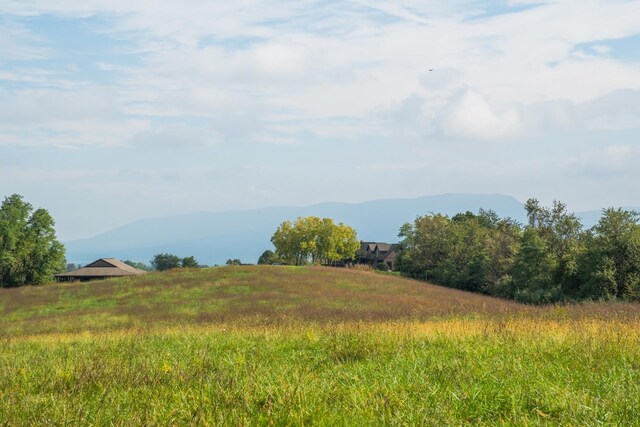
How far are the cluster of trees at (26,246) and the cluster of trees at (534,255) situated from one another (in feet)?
174

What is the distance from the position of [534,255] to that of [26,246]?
6541 cm

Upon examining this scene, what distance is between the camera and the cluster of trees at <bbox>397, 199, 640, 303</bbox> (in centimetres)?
3831

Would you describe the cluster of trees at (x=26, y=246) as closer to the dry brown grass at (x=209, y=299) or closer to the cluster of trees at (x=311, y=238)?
the dry brown grass at (x=209, y=299)

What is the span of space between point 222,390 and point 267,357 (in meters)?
4.09

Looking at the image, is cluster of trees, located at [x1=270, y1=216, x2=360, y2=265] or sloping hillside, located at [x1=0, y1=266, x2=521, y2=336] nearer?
sloping hillside, located at [x1=0, y1=266, x2=521, y2=336]

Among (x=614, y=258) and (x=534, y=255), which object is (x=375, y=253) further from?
(x=614, y=258)

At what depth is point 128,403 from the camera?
23.6 feet

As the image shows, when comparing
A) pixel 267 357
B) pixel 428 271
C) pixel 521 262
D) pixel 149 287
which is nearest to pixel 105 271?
pixel 149 287

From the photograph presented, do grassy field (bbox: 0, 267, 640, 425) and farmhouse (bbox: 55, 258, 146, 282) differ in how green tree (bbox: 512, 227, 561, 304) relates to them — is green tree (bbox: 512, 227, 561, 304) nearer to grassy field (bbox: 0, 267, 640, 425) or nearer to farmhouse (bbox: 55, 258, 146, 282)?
grassy field (bbox: 0, 267, 640, 425)

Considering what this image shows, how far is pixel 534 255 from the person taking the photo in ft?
164

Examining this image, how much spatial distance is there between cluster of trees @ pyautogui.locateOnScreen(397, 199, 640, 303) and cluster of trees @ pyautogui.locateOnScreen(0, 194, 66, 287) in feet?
174

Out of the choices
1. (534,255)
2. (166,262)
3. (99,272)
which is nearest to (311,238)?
(99,272)

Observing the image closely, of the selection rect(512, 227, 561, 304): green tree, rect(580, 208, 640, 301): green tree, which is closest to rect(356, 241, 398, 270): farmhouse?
rect(512, 227, 561, 304): green tree

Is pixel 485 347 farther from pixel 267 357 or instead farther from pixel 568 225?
pixel 568 225
